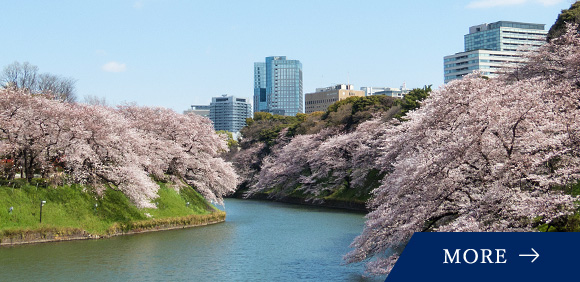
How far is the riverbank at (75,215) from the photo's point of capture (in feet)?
106

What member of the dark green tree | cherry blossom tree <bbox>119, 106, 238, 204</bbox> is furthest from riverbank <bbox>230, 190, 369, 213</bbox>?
the dark green tree

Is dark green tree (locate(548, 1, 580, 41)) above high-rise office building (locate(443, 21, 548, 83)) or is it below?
below

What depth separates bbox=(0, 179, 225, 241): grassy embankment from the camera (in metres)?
32.7

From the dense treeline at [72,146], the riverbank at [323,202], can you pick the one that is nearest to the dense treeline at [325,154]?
the riverbank at [323,202]

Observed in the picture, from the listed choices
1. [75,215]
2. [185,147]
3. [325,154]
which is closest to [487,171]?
[75,215]

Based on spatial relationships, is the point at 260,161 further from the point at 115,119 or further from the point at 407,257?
the point at 407,257

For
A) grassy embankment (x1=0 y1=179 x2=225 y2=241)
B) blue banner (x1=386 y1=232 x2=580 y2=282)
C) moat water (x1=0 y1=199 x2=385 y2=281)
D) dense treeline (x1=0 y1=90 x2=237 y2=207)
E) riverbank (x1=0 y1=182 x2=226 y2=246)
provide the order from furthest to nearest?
1. dense treeline (x1=0 y1=90 x2=237 y2=207)
2. grassy embankment (x1=0 y1=179 x2=225 y2=241)
3. riverbank (x1=0 y1=182 x2=226 y2=246)
4. moat water (x1=0 y1=199 x2=385 y2=281)
5. blue banner (x1=386 y1=232 x2=580 y2=282)

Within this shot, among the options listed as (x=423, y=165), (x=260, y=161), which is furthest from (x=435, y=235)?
(x=260, y=161)

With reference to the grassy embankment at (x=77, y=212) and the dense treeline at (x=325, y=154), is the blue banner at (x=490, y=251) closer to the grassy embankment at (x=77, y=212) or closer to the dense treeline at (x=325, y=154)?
the grassy embankment at (x=77, y=212)

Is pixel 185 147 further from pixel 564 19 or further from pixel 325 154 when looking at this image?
pixel 564 19

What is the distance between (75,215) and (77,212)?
14.7 inches

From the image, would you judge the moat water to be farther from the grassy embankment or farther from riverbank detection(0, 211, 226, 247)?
the grassy embankment

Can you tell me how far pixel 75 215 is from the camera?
36.0 meters

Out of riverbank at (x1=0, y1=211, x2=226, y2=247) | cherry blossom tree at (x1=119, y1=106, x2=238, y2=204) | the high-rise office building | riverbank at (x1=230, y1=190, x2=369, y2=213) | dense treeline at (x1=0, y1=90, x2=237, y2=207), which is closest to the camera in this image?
riverbank at (x1=0, y1=211, x2=226, y2=247)
